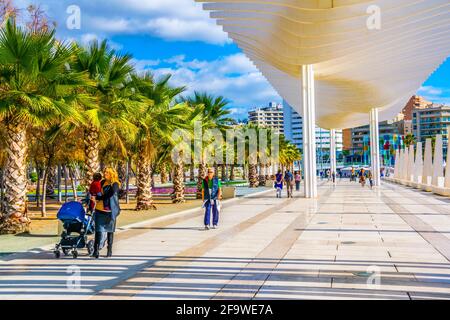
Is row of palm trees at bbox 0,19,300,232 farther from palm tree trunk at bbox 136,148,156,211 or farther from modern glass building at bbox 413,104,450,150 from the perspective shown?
modern glass building at bbox 413,104,450,150

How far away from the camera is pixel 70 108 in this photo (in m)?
11.8

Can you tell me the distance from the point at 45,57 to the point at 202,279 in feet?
24.2

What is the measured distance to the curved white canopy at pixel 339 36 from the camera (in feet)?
75.6

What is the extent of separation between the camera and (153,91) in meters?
19.5

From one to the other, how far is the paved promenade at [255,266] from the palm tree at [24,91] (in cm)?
285

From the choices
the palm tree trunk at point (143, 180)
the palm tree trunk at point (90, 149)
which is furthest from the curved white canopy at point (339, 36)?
the palm tree trunk at point (90, 149)

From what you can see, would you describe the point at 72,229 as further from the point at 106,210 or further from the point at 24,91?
the point at 24,91

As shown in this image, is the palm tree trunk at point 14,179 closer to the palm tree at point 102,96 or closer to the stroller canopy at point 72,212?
the palm tree at point 102,96

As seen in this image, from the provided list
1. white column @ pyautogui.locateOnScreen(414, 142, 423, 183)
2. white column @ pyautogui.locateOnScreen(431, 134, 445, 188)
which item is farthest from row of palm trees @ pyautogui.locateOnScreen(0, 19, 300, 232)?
white column @ pyautogui.locateOnScreen(414, 142, 423, 183)

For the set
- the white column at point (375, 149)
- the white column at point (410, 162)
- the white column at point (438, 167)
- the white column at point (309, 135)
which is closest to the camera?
the white column at point (309, 135)

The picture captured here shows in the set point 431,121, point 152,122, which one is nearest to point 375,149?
point 152,122

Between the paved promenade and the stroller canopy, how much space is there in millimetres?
676

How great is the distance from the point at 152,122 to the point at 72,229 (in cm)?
1122
